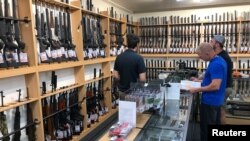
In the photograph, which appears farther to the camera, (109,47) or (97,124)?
(109,47)

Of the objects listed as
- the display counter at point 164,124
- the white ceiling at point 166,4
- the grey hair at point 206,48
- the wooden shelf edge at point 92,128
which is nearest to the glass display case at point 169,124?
the display counter at point 164,124

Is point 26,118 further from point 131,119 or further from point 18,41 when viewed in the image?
point 131,119

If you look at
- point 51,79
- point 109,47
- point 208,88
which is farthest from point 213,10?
point 51,79

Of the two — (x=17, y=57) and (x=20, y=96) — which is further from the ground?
(x=17, y=57)

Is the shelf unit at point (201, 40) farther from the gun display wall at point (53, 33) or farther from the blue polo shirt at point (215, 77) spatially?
the blue polo shirt at point (215, 77)

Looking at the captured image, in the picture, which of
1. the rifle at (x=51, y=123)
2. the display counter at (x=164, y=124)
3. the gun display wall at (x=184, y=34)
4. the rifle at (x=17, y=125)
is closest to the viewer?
the display counter at (x=164, y=124)

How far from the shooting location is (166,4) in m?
5.55

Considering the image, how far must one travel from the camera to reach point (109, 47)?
14.2 feet

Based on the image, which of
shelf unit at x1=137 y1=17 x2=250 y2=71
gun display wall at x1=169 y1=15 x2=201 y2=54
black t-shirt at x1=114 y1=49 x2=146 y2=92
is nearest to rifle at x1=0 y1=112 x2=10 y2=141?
black t-shirt at x1=114 y1=49 x2=146 y2=92

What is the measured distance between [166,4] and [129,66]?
345 centimetres

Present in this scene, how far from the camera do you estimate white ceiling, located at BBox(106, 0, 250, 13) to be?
17.1 ft

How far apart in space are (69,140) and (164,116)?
5.77 feet

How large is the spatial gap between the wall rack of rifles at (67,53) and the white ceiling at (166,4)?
14.1 inches

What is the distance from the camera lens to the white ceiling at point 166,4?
5.20 m
